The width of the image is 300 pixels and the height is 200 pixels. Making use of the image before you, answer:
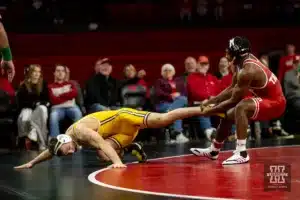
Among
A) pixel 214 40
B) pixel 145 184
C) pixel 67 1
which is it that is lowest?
pixel 145 184

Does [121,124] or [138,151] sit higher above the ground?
[121,124]

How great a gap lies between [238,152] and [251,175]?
1087 millimetres

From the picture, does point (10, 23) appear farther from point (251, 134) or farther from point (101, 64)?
point (251, 134)

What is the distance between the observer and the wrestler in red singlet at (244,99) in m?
7.83

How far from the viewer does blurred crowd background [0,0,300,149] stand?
11406 mm

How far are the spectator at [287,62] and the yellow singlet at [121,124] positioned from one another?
566cm

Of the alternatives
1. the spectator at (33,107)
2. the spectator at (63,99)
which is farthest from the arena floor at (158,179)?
the spectator at (63,99)

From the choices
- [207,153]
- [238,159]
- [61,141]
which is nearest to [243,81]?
[238,159]

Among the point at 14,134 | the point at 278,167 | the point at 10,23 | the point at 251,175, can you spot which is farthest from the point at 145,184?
the point at 10,23

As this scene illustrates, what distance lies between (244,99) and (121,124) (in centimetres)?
147

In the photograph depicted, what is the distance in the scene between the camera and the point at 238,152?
7.88 meters

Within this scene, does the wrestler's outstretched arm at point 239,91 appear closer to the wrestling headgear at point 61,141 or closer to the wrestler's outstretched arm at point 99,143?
the wrestler's outstretched arm at point 99,143

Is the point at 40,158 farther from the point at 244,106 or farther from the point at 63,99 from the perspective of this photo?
the point at 63,99

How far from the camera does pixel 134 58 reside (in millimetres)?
13344
